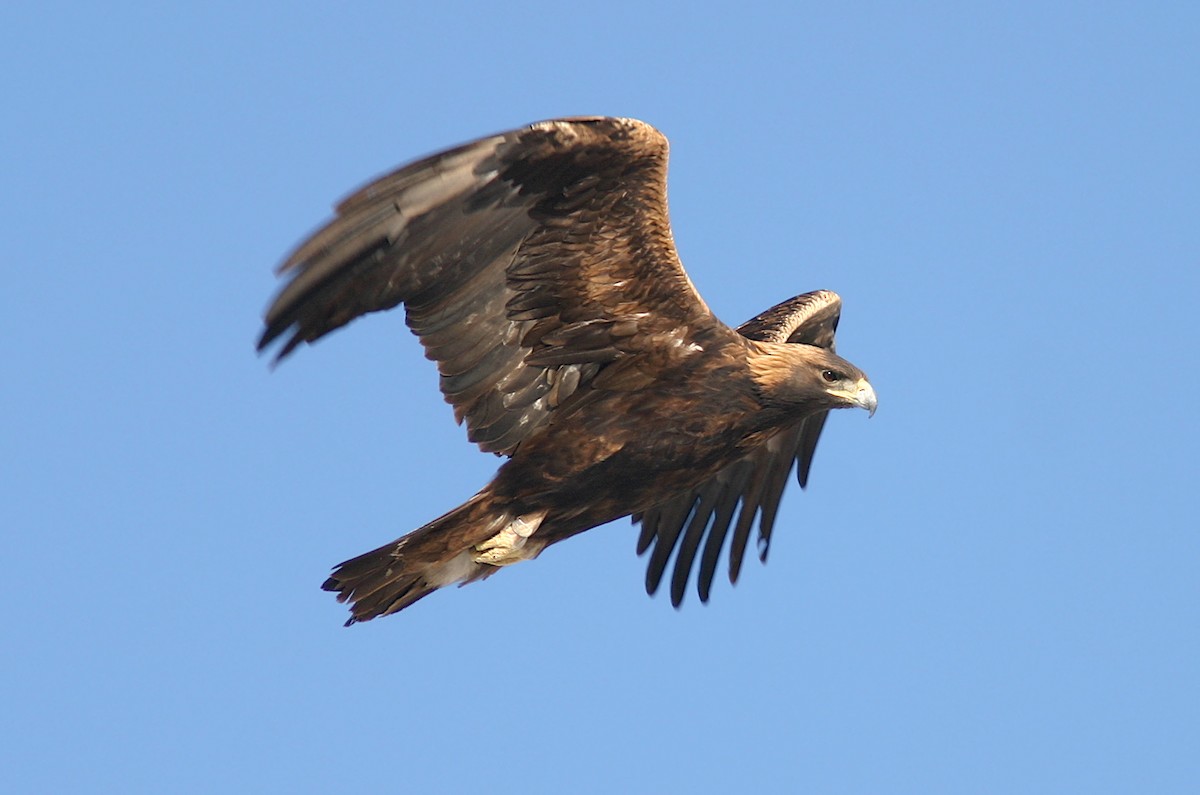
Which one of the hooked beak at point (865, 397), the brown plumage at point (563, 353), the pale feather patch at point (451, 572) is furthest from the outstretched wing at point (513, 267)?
the hooked beak at point (865, 397)

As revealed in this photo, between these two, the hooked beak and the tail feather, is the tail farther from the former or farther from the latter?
the hooked beak

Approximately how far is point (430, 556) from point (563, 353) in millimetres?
1445

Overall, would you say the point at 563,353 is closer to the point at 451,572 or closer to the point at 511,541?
the point at 511,541

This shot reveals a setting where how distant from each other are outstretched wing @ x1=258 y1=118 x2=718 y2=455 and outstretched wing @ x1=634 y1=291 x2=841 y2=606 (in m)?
2.32

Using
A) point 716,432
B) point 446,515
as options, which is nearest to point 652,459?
point 716,432

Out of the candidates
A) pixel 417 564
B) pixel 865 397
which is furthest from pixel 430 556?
pixel 865 397

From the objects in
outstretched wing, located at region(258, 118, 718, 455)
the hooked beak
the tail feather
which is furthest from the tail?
the hooked beak

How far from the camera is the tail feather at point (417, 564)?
12.6 metres

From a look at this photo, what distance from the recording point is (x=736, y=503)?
49.2 feet

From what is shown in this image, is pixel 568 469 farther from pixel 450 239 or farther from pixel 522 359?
pixel 450 239

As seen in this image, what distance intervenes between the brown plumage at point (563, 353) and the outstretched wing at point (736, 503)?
1502 mm

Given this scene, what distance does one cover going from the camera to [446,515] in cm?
1255

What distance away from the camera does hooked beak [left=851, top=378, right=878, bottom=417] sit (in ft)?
41.2

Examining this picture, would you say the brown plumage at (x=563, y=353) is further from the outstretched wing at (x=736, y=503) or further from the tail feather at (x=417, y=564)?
the outstretched wing at (x=736, y=503)
